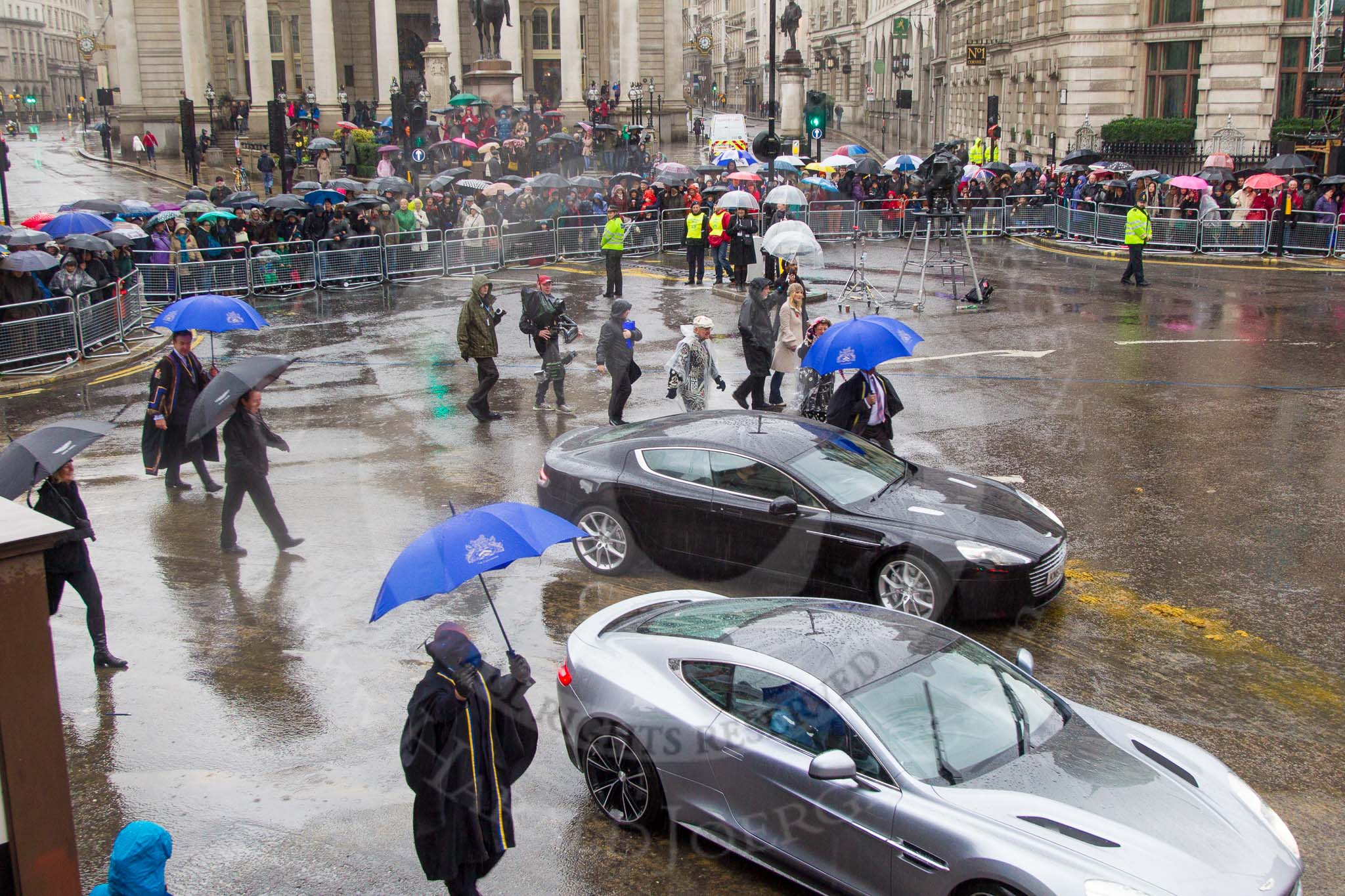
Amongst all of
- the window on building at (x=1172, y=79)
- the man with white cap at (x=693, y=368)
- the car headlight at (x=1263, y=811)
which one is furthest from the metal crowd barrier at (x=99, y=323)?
the window on building at (x=1172, y=79)

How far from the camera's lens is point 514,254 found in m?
28.6

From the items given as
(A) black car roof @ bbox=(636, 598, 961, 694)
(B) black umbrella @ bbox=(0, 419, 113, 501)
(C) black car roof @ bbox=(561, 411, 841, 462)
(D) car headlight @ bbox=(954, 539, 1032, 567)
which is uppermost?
(B) black umbrella @ bbox=(0, 419, 113, 501)

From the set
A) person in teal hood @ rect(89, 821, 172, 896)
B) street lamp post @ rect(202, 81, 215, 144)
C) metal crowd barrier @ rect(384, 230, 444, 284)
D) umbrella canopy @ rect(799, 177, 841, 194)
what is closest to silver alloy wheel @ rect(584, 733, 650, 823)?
person in teal hood @ rect(89, 821, 172, 896)

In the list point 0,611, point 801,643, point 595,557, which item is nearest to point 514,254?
point 595,557

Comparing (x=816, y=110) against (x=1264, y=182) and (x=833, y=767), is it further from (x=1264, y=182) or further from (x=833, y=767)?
(x=833, y=767)

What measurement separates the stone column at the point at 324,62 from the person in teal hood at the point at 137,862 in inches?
2074

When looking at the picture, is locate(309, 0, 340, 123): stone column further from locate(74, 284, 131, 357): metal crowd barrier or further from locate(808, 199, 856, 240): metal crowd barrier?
locate(74, 284, 131, 357): metal crowd barrier

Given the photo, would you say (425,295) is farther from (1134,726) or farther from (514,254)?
(1134,726)

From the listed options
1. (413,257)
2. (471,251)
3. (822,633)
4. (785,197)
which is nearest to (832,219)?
(785,197)

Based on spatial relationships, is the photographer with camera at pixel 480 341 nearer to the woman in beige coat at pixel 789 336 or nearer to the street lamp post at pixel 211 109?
the woman in beige coat at pixel 789 336

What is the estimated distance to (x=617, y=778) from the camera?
6.76 meters

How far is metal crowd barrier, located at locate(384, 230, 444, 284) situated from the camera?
26.3 meters

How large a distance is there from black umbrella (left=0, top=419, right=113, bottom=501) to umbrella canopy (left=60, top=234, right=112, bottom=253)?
1296cm

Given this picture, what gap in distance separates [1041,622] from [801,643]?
144 inches
